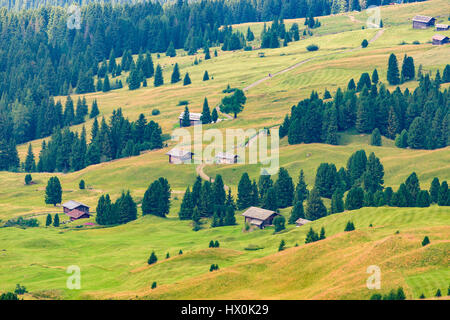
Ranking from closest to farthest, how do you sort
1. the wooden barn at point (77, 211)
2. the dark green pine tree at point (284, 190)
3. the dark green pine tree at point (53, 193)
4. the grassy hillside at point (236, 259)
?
the grassy hillside at point (236, 259), the dark green pine tree at point (284, 190), the wooden barn at point (77, 211), the dark green pine tree at point (53, 193)

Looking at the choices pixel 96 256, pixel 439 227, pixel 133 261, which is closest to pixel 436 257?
pixel 439 227

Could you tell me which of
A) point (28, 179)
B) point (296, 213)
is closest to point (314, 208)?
point (296, 213)

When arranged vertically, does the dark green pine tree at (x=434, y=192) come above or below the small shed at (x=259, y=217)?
above

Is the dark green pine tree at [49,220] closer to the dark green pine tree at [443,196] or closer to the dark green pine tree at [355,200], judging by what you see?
the dark green pine tree at [355,200]

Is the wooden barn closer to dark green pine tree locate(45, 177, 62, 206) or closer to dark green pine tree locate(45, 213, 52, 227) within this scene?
dark green pine tree locate(45, 213, 52, 227)

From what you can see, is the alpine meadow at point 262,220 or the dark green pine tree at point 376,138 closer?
the alpine meadow at point 262,220

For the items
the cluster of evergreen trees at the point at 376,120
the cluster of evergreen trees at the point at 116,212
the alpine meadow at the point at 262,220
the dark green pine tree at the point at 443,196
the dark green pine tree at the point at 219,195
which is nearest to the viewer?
the alpine meadow at the point at 262,220

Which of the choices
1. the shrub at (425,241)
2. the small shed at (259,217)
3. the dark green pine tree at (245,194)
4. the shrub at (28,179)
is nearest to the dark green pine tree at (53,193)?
the shrub at (28,179)

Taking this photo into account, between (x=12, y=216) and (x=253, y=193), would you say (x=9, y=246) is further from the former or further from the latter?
(x=253, y=193)
